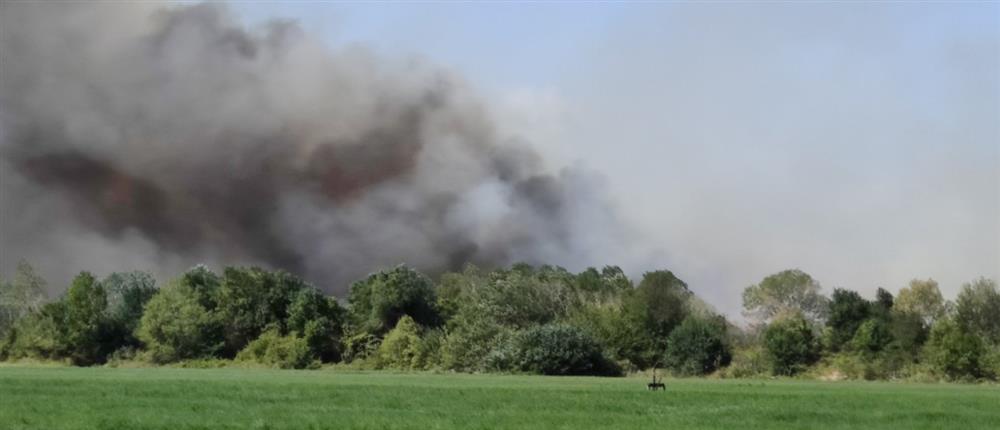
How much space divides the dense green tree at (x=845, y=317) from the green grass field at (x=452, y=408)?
4461 centimetres

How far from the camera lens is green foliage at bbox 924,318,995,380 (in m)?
73.9

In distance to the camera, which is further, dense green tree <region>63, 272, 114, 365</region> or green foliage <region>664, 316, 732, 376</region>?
dense green tree <region>63, 272, 114, 365</region>

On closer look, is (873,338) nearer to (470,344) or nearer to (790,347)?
(790,347)

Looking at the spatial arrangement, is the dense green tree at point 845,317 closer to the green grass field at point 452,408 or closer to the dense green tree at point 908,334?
the dense green tree at point 908,334

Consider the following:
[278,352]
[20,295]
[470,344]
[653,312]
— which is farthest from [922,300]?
[20,295]

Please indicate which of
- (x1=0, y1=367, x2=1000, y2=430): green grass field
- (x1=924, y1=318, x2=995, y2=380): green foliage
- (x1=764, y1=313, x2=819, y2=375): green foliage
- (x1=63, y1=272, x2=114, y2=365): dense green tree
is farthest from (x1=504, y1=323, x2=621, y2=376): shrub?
(x1=63, y1=272, x2=114, y2=365): dense green tree

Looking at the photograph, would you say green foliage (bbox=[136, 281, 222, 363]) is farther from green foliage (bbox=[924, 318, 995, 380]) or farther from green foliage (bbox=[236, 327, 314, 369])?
green foliage (bbox=[924, 318, 995, 380])

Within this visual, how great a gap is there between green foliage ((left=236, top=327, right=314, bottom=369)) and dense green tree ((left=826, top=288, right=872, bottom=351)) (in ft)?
137

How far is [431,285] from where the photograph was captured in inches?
4063

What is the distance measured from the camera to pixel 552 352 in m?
78.4

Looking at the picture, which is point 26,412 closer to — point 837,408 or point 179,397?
point 179,397

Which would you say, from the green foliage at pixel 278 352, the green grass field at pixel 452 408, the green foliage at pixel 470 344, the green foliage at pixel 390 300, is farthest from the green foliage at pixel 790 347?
the green grass field at pixel 452 408

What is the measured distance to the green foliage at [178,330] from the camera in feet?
318

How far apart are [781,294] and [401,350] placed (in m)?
35.3
